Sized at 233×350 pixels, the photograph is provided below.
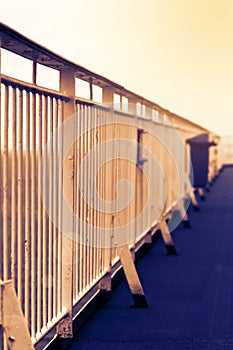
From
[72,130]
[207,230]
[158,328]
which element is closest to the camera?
[72,130]

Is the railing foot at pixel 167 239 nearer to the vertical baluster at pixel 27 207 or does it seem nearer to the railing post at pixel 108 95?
the railing post at pixel 108 95

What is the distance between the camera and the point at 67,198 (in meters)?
6.49

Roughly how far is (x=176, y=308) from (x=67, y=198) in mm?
2251

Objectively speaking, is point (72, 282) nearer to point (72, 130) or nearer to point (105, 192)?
point (72, 130)

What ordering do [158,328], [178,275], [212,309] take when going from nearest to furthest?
[158,328], [212,309], [178,275]

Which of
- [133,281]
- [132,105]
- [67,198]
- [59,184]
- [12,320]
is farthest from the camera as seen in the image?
[132,105]

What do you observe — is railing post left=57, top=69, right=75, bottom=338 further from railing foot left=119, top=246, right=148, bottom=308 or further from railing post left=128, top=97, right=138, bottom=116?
railing post left=128, top=97, right=138, bottom=116

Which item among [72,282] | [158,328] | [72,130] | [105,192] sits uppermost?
[72,130]

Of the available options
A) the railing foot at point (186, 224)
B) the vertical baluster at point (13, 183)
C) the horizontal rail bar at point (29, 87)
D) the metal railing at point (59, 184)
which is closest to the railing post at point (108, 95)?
the metal railing at point (59, 184)

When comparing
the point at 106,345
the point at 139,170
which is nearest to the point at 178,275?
the point at 139,170

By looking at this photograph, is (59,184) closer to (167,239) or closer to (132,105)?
(132,105)

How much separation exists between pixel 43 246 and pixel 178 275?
15.7ft

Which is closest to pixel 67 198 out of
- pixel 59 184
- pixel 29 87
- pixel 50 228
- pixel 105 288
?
pixel 59 184

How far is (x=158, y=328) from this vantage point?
7.27 metres
